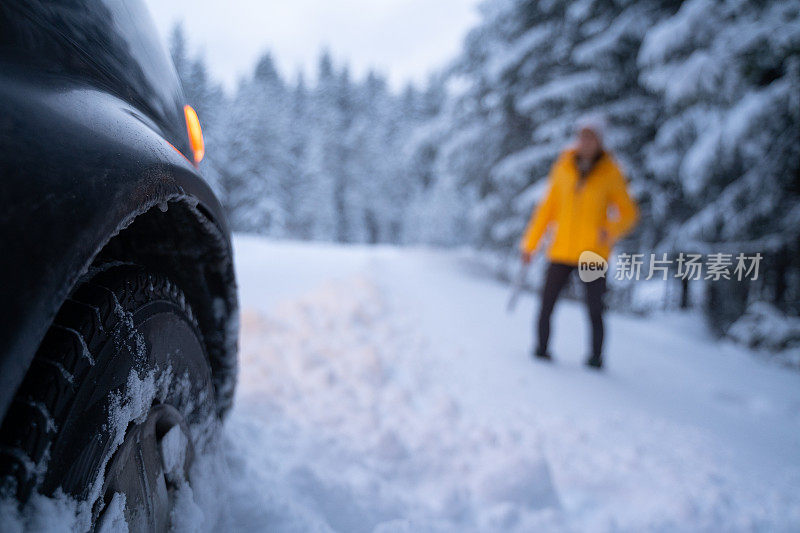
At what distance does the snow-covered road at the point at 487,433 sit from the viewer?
59.7 inches

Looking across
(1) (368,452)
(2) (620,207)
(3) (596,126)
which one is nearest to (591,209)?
(2) (620,207)

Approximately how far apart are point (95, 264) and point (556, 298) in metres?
3.24

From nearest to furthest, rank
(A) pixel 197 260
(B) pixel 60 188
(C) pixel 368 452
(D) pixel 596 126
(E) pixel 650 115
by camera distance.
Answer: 1. (B) pixel 60 188
2. (A) pixel 197 260
3. (C) pixel 368 452
4. (D) pixel 596 126
5. (E) pixel 650 115

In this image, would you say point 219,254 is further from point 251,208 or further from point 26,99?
point 251,208

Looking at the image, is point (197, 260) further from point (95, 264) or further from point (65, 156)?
point (65, 156)

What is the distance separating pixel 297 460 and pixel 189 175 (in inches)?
49.4

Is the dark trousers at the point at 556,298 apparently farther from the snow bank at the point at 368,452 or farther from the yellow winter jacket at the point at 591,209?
the snow bank at the point at 368,452

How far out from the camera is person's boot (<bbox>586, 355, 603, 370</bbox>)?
329cm

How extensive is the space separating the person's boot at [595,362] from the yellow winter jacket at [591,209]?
82 cm

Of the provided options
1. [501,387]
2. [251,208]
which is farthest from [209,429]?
[251,208]

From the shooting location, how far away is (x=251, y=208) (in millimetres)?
26250

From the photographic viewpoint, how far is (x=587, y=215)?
3.09 metres

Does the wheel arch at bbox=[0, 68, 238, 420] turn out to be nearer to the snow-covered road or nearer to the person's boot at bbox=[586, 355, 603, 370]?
the snow-covered road

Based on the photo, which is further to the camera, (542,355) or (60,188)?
(542,355)
